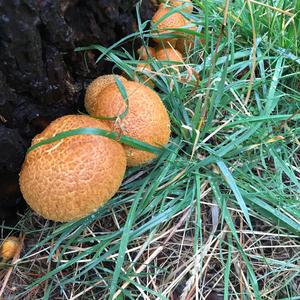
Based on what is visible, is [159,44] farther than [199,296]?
Yes

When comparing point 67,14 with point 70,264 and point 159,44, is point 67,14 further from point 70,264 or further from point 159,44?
point 70,264

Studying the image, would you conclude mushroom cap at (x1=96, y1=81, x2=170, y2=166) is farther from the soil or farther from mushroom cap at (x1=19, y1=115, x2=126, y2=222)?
the soil

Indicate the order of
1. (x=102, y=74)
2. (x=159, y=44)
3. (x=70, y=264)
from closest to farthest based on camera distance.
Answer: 1. (x=70, y=264)
2. (x=102, y=74)
3. (x=159, y=44)

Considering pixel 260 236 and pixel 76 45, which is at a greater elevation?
pixel 76 45

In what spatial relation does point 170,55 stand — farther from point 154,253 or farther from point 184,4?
point 154,253

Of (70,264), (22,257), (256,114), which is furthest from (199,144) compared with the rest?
(22,257)

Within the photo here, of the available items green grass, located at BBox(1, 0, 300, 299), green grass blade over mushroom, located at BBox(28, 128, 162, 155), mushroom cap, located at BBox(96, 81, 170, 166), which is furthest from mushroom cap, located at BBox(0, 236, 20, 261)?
mushroom cap, located at BBox(96, 81, 170, 166)
